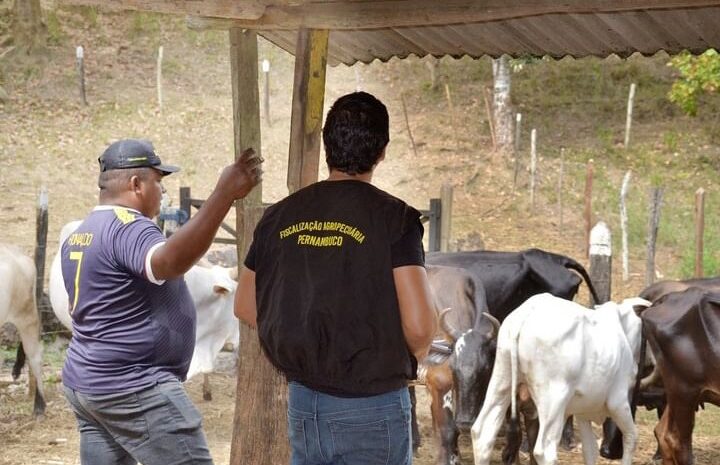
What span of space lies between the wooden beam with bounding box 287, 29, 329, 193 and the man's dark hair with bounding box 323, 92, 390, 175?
2.52 meters

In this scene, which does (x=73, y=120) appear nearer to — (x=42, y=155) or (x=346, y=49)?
(x=42, y=155)

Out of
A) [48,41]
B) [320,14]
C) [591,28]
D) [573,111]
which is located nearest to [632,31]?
[591,28]

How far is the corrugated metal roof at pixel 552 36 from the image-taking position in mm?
5570

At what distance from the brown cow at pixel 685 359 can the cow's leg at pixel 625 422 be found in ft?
0.70

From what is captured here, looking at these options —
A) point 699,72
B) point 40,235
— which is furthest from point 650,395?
point 699,72

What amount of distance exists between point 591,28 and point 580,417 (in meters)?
3.37

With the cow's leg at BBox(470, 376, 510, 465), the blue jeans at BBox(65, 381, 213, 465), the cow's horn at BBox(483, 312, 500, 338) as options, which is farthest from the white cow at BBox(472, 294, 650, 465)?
the blue jeans at BBox(65, 381, 213, 465)

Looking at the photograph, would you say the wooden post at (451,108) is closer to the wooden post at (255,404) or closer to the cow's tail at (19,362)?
the cow's tail at (19,362)

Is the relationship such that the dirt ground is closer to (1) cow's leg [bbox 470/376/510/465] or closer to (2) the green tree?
(2) the green tree

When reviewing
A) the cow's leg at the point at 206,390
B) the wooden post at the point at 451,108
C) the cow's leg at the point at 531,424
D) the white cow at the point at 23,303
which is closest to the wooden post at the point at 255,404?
the cow's leg at the point at 531,424

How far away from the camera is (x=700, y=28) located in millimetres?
5578

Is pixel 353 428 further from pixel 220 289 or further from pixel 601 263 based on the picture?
pixel 601 263

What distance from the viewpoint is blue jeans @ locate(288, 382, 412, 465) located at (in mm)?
3559

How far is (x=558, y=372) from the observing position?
7.50m
